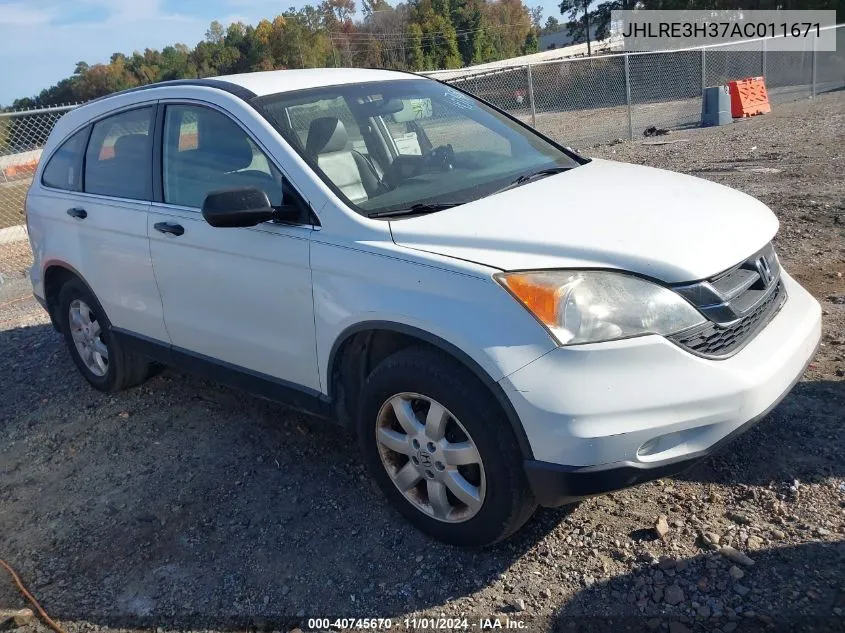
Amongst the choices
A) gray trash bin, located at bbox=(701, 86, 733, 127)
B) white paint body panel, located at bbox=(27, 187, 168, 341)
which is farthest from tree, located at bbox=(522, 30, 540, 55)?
white paint body panel, located at bbox=(27, 187, 168, 341)

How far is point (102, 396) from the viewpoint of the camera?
17.0ft

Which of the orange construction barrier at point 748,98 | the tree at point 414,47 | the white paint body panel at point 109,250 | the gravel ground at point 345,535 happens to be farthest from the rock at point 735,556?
the tree at point 414,47

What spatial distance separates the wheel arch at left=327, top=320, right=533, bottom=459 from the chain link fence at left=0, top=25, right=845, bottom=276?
43.4ft

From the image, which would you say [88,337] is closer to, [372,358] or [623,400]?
[372,358]

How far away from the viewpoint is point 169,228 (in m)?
3.88

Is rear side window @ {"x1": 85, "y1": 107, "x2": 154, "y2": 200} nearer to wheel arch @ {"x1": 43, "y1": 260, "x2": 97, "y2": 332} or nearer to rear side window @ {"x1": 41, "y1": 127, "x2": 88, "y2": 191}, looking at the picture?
rear side window @ {"x1": 41, "y1": 127, "x2": 88, "y2": 191}

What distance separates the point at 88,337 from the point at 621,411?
3.87 meters

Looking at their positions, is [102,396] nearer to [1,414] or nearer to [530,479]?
[1,414]

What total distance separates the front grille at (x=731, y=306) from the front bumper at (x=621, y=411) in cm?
8

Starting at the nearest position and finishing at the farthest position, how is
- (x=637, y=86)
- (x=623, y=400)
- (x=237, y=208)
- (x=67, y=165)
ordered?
(x=623, y=400)
(x=237, y=208)
(x=67, y=165)
(x=637, y=86)

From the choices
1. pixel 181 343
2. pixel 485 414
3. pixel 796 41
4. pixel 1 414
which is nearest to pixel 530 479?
pixel 485 414

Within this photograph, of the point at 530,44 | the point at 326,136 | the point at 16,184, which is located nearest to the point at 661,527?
the point at 326,136

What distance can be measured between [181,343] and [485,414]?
6.92 ft

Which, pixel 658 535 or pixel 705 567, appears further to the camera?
pixel 658 535
